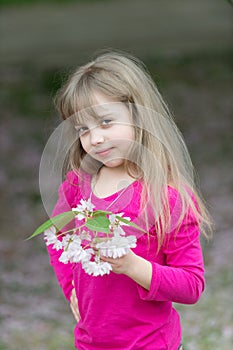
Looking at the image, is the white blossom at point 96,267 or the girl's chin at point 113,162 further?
the girl's chin at point 113,162

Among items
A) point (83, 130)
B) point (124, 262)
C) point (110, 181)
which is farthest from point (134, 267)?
point (83, 130)

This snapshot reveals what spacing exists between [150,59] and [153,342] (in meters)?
9.28

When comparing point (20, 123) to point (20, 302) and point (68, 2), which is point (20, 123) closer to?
point (20, 302)

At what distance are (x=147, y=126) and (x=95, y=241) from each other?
37 centimetres

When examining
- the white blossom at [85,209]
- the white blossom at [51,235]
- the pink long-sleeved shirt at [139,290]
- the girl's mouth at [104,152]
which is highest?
the girl's mouth at [104,152]

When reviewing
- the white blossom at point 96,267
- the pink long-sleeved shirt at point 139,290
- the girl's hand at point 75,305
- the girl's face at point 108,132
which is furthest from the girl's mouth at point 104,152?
the girl's hand at point 75,305

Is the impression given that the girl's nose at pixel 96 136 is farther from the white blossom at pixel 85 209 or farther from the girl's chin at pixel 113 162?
the white blossom at pixel 85 209

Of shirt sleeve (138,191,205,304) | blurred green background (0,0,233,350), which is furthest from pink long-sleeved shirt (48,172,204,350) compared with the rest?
blurred green background (0,0,233,350)

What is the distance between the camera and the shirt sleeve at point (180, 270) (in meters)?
1.78

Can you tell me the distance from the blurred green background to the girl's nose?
54 cm

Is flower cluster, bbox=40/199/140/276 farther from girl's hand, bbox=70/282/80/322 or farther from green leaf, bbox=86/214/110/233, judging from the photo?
girl's hand, bbox=70/282/80/322

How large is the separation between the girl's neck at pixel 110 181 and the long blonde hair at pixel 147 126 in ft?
0.08

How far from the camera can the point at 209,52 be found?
11.1 m

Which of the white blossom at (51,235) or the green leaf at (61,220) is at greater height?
the green leaf at (61,220)
